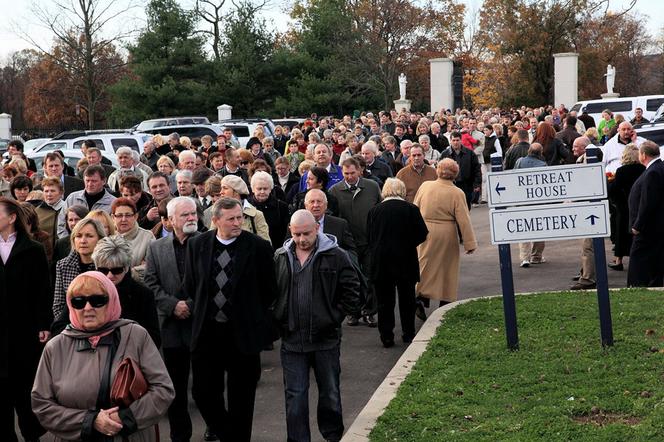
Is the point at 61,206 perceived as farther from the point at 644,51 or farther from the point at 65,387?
the point at 644,51

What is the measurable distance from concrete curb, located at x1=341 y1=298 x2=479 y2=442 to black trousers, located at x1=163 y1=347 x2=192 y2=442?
4.31 ft

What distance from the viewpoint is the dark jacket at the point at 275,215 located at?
38.3 feet

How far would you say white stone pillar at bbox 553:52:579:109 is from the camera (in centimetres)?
5056

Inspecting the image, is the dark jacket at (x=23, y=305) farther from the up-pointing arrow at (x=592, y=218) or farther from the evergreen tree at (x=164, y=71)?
the evergreen tree at (x=164, y=71)

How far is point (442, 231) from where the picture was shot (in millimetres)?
12078

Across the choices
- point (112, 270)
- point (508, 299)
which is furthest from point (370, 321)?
point (112, 270)

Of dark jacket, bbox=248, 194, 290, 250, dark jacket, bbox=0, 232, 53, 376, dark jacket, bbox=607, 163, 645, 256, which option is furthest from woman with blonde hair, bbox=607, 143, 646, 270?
dark jacket, bbox=0, 232, 53, 376

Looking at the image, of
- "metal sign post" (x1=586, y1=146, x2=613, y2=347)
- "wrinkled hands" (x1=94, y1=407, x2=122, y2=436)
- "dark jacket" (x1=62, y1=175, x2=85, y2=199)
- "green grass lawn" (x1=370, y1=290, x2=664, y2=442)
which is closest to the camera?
"wrinkled hands" (x1=94, y1=407, x2=122, y2=436)

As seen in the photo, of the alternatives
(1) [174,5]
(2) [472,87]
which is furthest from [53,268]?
(2) [472,87]

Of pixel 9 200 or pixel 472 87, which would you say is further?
pixel 472 87

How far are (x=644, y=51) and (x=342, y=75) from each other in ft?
197

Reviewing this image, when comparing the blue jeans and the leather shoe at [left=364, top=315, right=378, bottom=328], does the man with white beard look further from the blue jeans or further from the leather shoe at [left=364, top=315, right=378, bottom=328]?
the leather shoe at [left=364, top=315, right=378, bottom=328]

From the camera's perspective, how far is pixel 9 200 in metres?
8.16

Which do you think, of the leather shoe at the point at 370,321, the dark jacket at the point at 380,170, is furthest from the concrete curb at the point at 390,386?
the dark jacket at the point at 380,170
